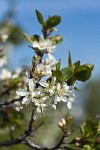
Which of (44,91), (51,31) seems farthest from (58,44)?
(44,91)

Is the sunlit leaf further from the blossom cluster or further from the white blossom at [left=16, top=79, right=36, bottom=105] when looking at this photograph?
the white blossom at [left=16, top=79, right=36, bottom=105]

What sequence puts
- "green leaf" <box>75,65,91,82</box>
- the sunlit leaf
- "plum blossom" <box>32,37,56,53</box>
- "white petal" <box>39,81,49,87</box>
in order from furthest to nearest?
the sunlit leaf, "plum blossom" <box>32,37,56,53</box>, "green leaf" <box>75,65,91,82</box>, "white petal" <box>39,81,49,87</box>

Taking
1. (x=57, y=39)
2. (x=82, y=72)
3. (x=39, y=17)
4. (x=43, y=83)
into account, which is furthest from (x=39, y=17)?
(x=43, y=83)

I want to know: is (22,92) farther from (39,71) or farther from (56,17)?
(56,17)

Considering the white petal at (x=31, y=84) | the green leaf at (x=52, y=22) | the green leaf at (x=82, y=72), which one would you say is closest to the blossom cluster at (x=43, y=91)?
the white petal at (x=31, y=84)

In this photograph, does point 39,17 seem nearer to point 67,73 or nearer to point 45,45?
point 45,45

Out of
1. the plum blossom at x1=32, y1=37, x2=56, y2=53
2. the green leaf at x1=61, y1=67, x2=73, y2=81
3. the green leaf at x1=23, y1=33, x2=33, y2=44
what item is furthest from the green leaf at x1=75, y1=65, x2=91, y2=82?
the green leaf at x1=23, y1=33, x2=33, y2=44
